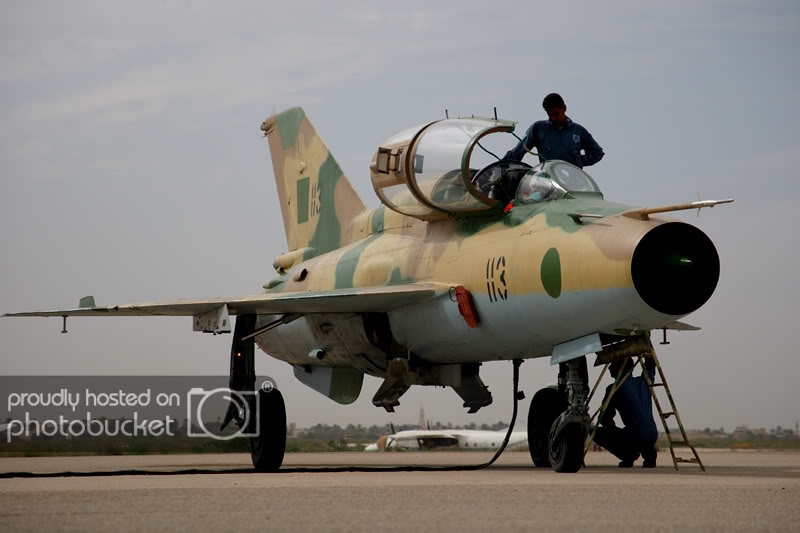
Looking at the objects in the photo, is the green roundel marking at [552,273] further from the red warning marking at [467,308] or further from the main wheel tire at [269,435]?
the main wheel tire at [269,435]

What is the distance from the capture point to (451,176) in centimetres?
1376

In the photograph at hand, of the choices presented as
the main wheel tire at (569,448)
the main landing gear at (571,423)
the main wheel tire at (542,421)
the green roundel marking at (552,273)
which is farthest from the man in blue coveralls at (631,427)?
the green roundel marking at (552,273)

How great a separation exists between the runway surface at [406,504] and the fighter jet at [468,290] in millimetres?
1662

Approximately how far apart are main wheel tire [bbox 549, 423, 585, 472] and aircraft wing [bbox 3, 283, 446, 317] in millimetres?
2401

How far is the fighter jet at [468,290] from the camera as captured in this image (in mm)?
11344

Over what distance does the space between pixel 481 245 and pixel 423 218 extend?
1.53 m

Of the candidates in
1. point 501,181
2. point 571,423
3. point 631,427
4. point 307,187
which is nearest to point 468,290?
point 501,181

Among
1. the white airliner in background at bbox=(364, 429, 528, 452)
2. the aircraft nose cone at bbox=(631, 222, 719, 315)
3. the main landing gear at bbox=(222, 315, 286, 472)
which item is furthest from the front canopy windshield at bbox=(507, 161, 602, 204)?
the white airliner in background at bbox=(364, 429, 528, 452)

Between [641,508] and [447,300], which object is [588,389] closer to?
[447,300]

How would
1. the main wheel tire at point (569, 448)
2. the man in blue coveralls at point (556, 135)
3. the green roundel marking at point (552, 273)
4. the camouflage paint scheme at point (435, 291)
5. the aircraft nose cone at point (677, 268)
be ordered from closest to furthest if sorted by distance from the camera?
the aircraft nose cone at point (677, 268), the camouflage paint scheme at point (435, 291), the green roundel marking at point (552, 273), the main wheel tire at point (569, 448), the man in blue coveralls at point (556, 135)

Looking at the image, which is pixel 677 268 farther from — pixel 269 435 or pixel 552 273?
pixel 269 435

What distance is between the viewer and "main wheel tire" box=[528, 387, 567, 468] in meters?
14.8

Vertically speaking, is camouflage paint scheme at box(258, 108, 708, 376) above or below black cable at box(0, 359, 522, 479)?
above

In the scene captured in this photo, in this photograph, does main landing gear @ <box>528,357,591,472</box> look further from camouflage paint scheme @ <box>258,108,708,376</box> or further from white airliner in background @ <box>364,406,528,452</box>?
white airliner in background @ <box>364,406,528,452</box>
